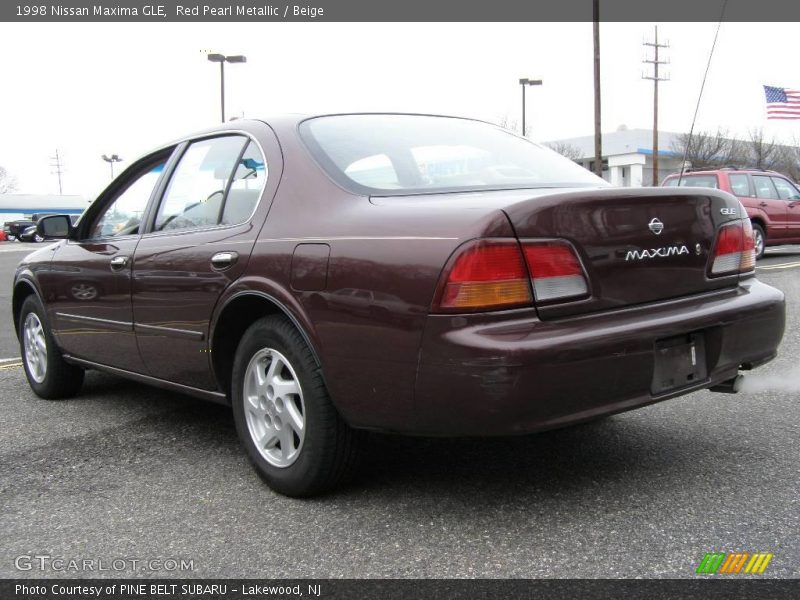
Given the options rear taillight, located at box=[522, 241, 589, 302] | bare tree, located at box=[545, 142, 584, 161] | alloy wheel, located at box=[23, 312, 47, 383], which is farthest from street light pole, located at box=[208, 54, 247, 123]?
bare tree, located at box=[545, 142, 584, 161]

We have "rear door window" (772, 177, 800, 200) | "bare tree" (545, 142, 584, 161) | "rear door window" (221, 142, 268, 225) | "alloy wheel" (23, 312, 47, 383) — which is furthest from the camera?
"bare tree" (545, 142, 584, 161)

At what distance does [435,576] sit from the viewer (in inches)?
90.4

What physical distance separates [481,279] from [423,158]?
990 millimetres

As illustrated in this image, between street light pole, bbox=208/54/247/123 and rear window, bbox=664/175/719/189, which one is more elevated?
street light pole, bbox=208/54/247/123

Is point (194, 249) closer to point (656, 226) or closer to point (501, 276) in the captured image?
point (501, 276)

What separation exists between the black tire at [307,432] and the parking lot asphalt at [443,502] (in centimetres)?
9

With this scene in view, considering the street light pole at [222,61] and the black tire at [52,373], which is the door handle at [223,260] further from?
the street light pole at [222,61]

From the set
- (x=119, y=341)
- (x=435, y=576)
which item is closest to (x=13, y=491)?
(x=119, y=341)

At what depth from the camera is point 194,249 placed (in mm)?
3381

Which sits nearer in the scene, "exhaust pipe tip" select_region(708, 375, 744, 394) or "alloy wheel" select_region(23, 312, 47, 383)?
"exhaust pipe tip" select_region(708, 375, 744, 394)

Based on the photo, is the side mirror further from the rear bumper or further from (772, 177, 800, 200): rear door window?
(772, 177, 800, 200): rear door window

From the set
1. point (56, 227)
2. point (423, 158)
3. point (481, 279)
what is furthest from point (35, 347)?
point (481, 279)

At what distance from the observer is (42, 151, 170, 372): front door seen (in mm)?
3906

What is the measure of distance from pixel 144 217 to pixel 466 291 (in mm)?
2160
